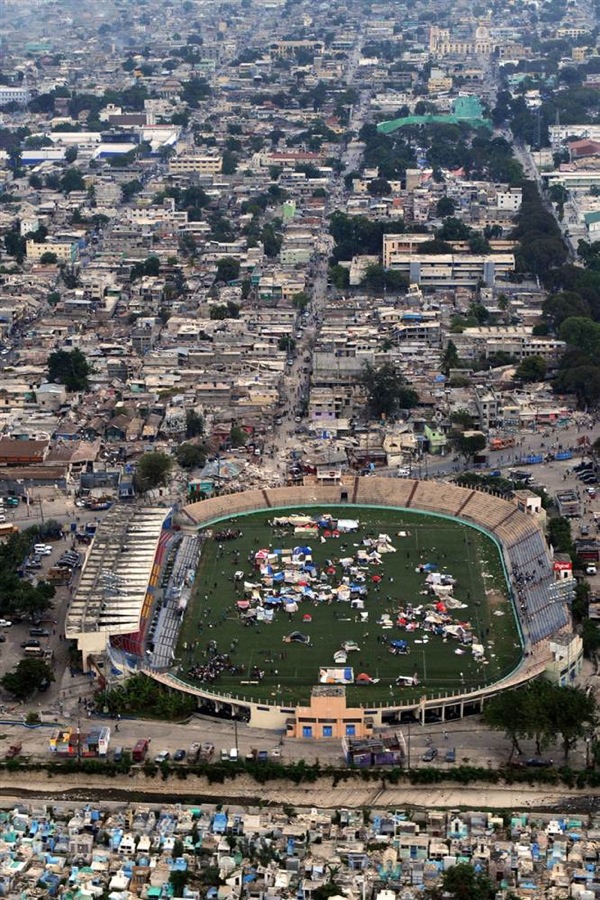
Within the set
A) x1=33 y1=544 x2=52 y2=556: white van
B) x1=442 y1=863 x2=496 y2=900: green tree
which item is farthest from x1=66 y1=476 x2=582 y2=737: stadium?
x1=442 y1=863 x2=496 y2=900: green tree

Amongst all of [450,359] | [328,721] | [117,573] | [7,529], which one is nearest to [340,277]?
[450,359]

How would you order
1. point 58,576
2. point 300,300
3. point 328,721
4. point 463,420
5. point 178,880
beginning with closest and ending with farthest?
1. point 178,880
2. point 328,721
3. point 58,576
4. point 463,420
5. point 300,300

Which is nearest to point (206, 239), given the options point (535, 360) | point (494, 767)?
point (535, 360)

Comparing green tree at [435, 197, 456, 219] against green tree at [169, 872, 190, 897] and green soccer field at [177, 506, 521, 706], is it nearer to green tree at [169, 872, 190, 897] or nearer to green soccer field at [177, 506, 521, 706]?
green soccer field at [177, 506, 521, 706]

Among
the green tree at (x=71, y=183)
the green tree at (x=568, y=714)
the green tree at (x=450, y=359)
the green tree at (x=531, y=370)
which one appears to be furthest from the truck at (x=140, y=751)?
the green tree at (x=71, y=183)

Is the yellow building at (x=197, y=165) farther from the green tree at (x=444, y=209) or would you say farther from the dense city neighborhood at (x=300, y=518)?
the green tree at (x=444, y=209)

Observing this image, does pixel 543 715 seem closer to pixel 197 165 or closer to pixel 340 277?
pixel 340 277
